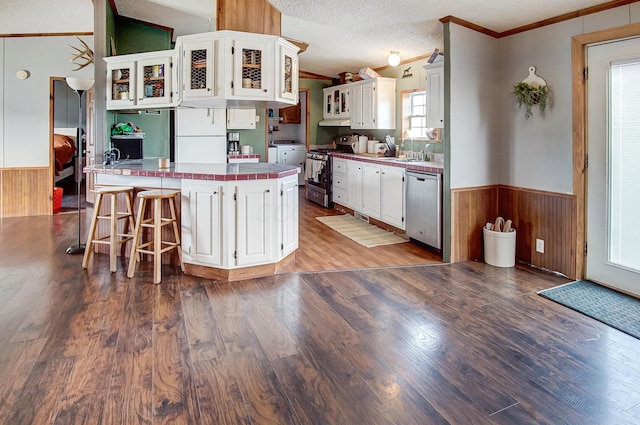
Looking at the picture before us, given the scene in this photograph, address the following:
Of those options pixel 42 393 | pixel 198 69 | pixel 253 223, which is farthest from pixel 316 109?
pixel 42 393

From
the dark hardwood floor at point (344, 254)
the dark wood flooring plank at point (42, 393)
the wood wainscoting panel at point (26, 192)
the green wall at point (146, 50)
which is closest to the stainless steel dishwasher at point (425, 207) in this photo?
the dark hardwood floor at point (344, 254)

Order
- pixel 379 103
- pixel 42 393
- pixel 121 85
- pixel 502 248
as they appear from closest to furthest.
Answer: pixel 42 393
pixel 502 248
pixel 121 85
pixel 379 103

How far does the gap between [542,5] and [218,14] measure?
297 centimetres

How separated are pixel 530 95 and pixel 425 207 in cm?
149

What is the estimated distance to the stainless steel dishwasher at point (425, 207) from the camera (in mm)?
4461

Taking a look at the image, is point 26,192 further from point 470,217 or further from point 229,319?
point 470,217

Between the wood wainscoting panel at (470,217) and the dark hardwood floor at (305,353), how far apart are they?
590 millimetres

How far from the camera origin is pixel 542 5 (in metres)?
3.50

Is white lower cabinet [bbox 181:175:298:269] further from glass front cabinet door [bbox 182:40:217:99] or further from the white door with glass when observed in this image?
the white door with glass

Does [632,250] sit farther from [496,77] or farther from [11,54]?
[11,54]

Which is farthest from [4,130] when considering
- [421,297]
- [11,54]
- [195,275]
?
[421,297]

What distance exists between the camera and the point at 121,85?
498cm

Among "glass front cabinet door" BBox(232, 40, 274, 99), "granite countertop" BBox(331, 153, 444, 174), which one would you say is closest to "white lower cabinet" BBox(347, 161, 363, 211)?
"granite countertop" BBox(331, 153, 444, 174)

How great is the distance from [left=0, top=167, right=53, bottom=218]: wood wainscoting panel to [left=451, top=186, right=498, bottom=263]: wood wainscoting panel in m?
5.91
